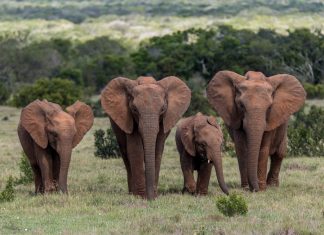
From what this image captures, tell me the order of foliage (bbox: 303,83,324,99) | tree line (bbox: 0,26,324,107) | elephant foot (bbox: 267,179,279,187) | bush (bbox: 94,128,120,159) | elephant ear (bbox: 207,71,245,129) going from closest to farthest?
elephant ear (bbox: 207,71,245,129)
elephant foot (bbox: 267,179,279,187)
bush (bbox: 94,128,120,159)
foliage (bbox: 303,83,324,99)
tree line (bbox: 0,26,324,107)

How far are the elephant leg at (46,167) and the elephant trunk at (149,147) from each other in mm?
1719

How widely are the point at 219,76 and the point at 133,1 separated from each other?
176 metres

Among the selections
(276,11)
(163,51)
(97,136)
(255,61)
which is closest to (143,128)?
(97,136)

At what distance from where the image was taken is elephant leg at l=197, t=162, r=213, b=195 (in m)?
13.3

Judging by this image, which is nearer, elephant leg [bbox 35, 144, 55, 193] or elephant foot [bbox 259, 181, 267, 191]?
elephant leg [bbox 35, 144, 55, 193]

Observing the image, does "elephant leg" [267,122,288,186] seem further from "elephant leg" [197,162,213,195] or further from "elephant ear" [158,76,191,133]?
"elephant ear" [158,76,191,133]

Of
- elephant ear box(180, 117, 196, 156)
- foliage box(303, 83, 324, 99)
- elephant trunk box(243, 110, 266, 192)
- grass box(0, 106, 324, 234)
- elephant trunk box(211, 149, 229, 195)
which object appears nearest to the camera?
grass box(0, 106, 324, 234)

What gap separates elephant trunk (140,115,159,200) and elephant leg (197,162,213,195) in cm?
119

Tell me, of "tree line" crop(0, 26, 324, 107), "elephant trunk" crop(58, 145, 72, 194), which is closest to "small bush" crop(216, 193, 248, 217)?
"elephant trunk" crop(58, 145, 72, 194)

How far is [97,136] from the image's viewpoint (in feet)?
71.1

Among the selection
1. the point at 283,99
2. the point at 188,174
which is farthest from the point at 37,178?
the point at 283,99

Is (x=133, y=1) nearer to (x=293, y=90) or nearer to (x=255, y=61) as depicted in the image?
(x=255, y=61)

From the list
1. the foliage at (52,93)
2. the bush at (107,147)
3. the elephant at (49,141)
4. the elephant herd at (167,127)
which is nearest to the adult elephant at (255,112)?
the elephant herd at (167,127)

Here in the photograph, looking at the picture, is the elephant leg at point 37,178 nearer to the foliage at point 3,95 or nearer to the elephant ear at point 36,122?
the elephant ear at point 36,122
